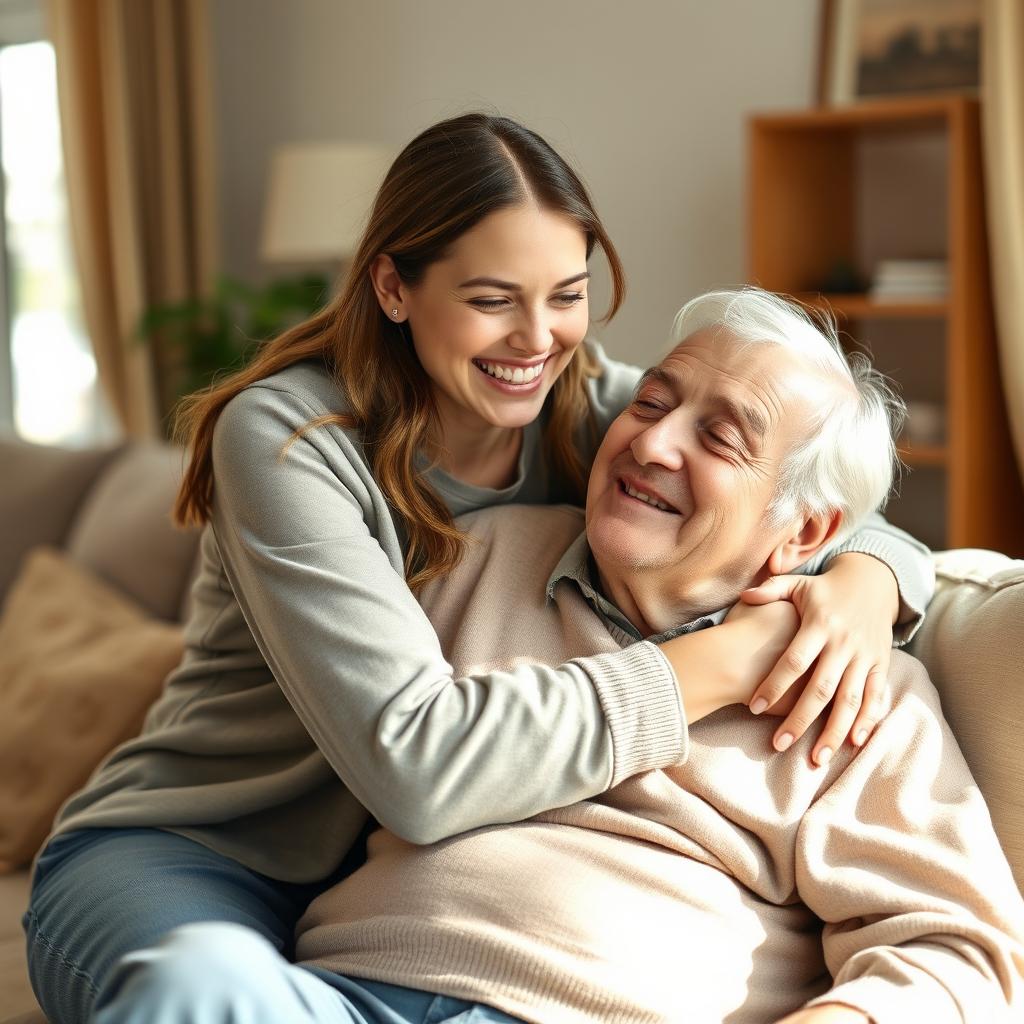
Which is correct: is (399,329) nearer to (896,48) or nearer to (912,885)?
(912,885)

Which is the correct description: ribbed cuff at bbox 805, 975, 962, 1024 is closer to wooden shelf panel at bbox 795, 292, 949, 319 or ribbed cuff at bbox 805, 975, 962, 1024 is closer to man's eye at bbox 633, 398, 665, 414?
man's eye at bbox 633, 398, 665, 414

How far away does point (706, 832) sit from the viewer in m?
1.30

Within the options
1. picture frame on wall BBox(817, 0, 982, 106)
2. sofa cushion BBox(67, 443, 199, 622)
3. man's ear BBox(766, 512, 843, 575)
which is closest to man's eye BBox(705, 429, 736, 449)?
man's ear BBox(766, 512, 843, 575)

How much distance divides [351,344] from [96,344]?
11.9 feet

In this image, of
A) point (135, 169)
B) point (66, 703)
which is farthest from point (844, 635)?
point (135, 169)

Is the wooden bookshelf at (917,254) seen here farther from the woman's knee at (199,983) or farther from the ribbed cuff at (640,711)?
the woman's knee at (199,983)

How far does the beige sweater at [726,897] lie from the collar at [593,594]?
11cm

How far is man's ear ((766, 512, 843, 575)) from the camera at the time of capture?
1.47 meters

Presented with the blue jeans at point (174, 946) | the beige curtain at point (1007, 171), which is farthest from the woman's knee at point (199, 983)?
the beige curtain at point (1007, 171)

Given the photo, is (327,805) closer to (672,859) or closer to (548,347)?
(672,859)

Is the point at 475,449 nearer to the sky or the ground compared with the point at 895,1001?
nearer to the sky

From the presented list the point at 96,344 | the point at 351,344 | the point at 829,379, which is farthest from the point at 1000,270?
the point at 96,344

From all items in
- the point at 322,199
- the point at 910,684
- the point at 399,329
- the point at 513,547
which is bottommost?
the point at 910,684

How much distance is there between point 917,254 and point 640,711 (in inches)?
112
